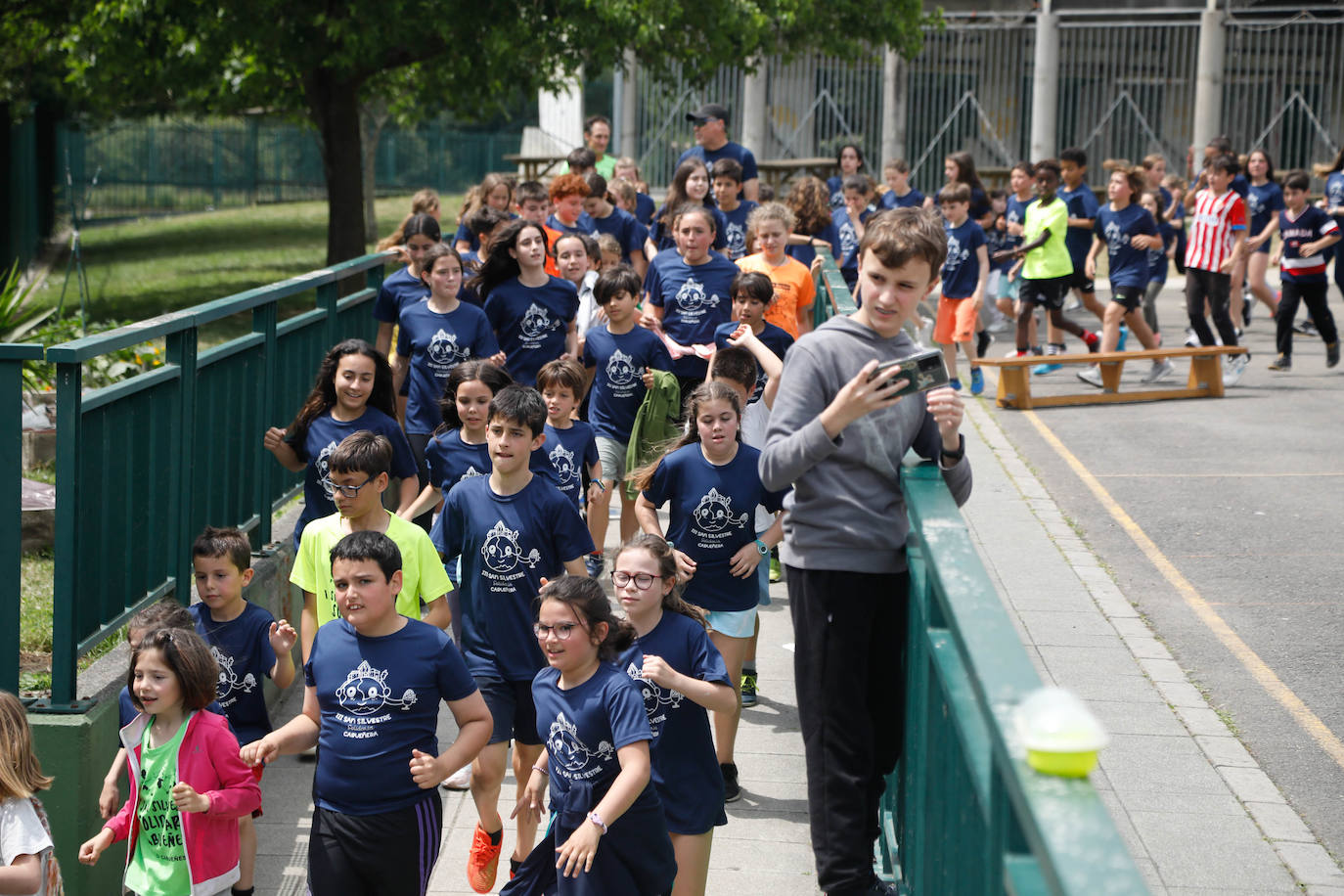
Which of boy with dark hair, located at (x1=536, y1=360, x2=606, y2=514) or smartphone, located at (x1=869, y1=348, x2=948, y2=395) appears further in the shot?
boy with dark hair, located at (x1=536, y1=360, x2=606, y2=514)

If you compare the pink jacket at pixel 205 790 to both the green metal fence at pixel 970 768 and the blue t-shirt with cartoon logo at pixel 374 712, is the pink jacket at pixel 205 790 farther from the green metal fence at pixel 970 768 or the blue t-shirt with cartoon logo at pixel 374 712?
the green metal fence at pixel 970 768

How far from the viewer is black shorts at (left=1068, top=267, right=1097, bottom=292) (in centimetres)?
1517

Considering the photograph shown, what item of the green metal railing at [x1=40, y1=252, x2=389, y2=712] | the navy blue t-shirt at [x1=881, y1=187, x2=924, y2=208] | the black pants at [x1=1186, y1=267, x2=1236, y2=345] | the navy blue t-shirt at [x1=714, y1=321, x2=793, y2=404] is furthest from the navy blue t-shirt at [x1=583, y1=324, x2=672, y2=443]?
the black pants at [x1=1186, y1=267, x2=1236, y2=345]

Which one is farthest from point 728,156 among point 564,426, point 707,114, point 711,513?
point 711,513

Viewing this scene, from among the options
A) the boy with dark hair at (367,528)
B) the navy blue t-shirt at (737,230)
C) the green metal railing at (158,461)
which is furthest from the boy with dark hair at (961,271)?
the boy with dark hair at (367,528)

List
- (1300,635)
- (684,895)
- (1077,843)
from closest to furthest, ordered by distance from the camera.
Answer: (1077,843), (684,895), (1300,635)

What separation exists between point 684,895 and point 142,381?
8.81 ft

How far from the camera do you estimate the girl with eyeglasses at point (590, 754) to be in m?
4.20

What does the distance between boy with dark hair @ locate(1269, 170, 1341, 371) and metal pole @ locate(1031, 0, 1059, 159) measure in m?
18.0

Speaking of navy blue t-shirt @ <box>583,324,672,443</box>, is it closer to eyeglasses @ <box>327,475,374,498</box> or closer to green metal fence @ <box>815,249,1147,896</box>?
eyeglasses @ <box>327,475,374,498</box>

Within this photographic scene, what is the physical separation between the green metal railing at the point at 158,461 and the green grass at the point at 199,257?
8.14 metres

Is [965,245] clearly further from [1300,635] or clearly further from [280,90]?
[280,90]

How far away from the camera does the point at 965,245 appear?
44.0 ft

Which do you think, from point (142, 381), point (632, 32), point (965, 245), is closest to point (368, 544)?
point (142, 381)
